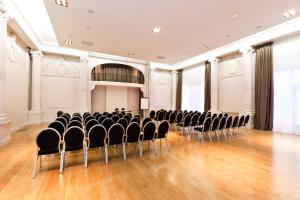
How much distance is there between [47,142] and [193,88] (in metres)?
11.0

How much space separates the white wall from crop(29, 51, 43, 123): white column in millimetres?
520

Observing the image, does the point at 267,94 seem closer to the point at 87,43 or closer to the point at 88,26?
the point at 88,26

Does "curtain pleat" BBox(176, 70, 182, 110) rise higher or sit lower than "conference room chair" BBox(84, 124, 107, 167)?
higher

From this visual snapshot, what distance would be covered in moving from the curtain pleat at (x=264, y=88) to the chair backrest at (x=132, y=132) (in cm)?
680

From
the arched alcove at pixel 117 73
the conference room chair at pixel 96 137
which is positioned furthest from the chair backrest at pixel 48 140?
the arched alcove at pixel 117 73

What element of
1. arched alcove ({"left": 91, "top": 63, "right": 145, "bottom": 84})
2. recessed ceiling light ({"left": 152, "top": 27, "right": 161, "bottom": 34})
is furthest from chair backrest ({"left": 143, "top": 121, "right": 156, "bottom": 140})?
arched alcove ({"left": 91, "top": 63, "right": 145, "bottom": 84})

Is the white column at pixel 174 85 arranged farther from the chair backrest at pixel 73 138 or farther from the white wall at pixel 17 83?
the chair backrest at pixel 73 138

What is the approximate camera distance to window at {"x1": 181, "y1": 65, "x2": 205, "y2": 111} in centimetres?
1144

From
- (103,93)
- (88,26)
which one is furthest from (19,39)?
(103,93)

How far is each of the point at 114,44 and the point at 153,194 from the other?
7467mm

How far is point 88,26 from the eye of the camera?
6051 mm

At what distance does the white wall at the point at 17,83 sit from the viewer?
616 cm

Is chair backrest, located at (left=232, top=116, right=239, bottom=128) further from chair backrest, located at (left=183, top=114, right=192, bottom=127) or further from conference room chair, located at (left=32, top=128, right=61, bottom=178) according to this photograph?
conference room chair, located at (left=32, top=128, right=61, bottom=178)

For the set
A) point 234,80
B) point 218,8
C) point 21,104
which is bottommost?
point 21,104
